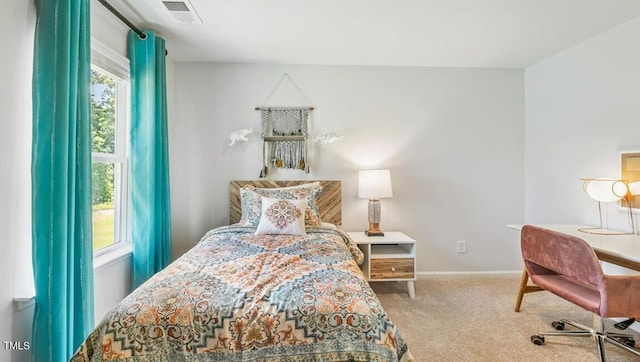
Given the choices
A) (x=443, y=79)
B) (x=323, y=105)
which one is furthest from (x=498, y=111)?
(x=323, y=105)

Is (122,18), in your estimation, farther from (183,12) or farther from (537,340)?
(537,340)

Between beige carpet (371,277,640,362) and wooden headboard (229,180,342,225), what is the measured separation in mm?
886

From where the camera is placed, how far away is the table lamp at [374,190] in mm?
3070

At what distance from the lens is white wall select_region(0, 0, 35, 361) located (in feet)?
4.65

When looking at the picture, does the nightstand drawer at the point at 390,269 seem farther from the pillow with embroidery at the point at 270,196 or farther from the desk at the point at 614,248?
the desk at the point at 614,248

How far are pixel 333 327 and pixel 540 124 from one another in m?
3.31

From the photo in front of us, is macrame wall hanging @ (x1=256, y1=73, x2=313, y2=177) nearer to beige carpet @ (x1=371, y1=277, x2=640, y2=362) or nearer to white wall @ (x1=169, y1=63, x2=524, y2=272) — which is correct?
white wall @ (x1=169, y1=63, x2=524, y2=272)

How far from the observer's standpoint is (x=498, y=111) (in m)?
3.48

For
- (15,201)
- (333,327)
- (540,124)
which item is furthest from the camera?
(540,124)

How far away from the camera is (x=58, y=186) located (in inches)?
60.1

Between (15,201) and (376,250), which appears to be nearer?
(15,201)

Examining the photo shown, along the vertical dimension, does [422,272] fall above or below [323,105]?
below

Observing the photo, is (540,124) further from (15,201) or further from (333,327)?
→ (15,201)

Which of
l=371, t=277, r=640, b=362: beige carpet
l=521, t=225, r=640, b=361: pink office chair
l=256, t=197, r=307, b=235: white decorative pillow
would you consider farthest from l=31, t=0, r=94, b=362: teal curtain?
l=521, t=225, r=640, b=361: pink office chair
